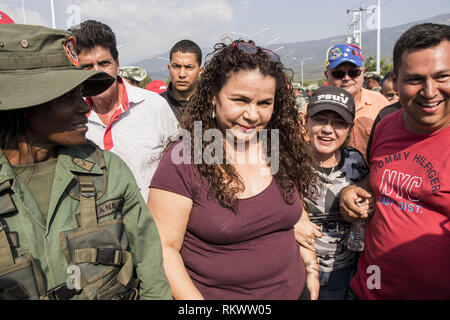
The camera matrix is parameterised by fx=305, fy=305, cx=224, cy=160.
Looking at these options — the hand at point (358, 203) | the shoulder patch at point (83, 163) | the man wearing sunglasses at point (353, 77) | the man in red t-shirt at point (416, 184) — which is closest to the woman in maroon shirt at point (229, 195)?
the shoulder patch at point (83, 163)

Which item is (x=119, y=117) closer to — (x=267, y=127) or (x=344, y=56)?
(x=267, y=127)

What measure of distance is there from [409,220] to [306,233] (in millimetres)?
636

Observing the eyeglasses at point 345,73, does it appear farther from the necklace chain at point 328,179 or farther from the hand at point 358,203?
the hand at point 358,203

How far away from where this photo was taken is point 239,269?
1630mm

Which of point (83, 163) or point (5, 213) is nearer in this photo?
point (5, 213)

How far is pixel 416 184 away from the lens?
1.79 metres

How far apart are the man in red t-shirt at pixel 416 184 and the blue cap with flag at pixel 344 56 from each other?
1795mm

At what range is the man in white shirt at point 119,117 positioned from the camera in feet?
8.74

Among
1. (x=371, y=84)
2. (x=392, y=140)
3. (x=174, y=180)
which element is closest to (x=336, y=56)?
(x=392, y=140)

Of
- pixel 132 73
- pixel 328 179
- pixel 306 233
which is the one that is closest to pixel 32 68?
pixel 306 233

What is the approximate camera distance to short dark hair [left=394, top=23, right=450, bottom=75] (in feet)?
5.73

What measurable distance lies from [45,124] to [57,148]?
19 cm
